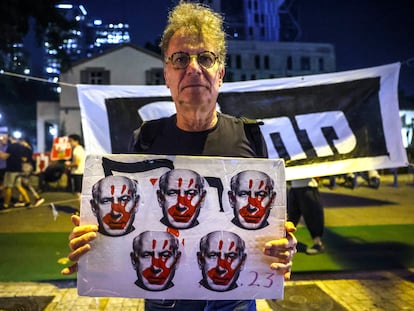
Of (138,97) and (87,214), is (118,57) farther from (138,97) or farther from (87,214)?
(87,214)

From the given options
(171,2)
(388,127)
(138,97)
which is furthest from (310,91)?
(171,2)

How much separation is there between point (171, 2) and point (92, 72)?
22.7m

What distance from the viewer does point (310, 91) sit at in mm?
4707

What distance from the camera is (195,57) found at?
5.48ft

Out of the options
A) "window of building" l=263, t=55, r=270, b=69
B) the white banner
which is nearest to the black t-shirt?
the white banner

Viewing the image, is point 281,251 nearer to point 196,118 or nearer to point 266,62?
point 196,118

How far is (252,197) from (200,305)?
603 millimetres

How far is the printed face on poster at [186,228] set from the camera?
1584 millimetres

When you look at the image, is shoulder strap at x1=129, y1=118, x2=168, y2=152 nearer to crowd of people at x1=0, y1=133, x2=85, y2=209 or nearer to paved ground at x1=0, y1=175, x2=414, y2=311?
paved ground at x1=0, y1=175, x2=414, y2=311

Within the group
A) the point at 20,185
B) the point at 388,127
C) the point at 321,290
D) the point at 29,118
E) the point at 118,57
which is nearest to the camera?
the point at 321,290

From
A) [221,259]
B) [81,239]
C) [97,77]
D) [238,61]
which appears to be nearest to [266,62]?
[238,61]

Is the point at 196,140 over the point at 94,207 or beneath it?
over

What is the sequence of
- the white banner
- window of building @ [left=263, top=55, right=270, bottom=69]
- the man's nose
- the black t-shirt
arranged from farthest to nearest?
window of building @ [left=263, top=55, right=270, bottom=69] < the white banner < the black t-shirt < the man's nose

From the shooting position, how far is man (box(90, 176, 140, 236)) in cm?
157
